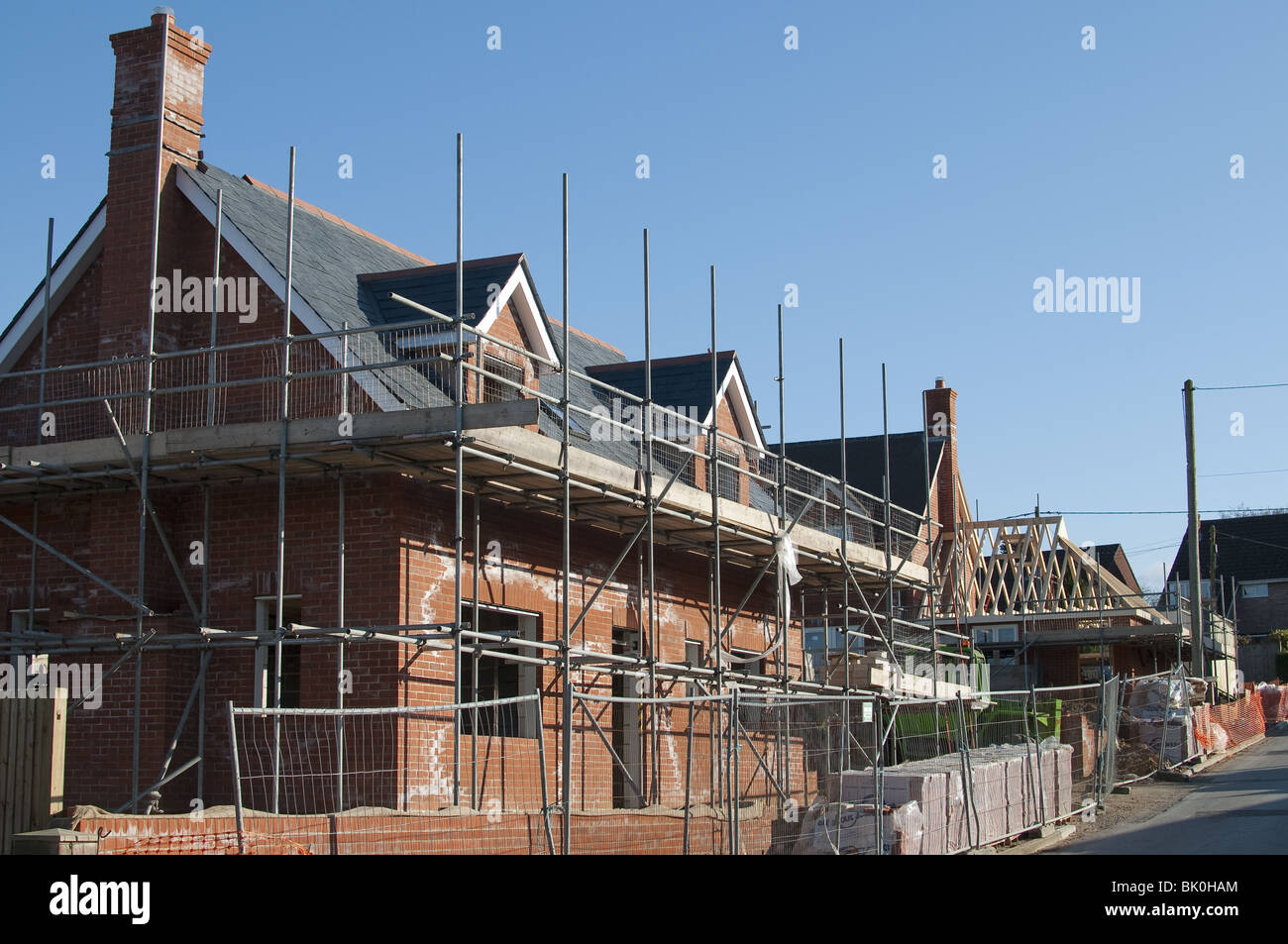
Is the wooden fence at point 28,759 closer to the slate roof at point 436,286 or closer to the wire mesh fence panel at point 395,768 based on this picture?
the wire mesh fence panel at point 395,768

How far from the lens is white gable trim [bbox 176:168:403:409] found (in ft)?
49.7

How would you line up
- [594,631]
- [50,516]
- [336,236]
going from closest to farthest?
[50,516] → [594,631] → [336,236]

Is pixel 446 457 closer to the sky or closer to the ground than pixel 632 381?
closer to the ground

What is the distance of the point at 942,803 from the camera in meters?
14.7

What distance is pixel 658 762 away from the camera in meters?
18.6

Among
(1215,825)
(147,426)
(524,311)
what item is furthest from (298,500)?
(1215,825)

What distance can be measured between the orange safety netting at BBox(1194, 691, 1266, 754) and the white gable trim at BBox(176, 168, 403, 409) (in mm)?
19327

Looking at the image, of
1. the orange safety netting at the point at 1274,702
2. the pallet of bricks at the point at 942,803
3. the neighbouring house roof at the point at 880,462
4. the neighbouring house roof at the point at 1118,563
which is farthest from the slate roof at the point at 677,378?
the neighbouring house roof at the point at 1118,563

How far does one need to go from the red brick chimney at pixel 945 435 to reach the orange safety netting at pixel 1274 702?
12.9 m

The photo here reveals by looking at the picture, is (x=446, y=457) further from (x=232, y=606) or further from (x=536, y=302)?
(x=536, y=302)

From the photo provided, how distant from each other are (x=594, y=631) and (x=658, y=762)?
2.17 m

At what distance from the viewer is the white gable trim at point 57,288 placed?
1741 cm

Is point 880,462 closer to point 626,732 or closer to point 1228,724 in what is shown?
point 1228,724
